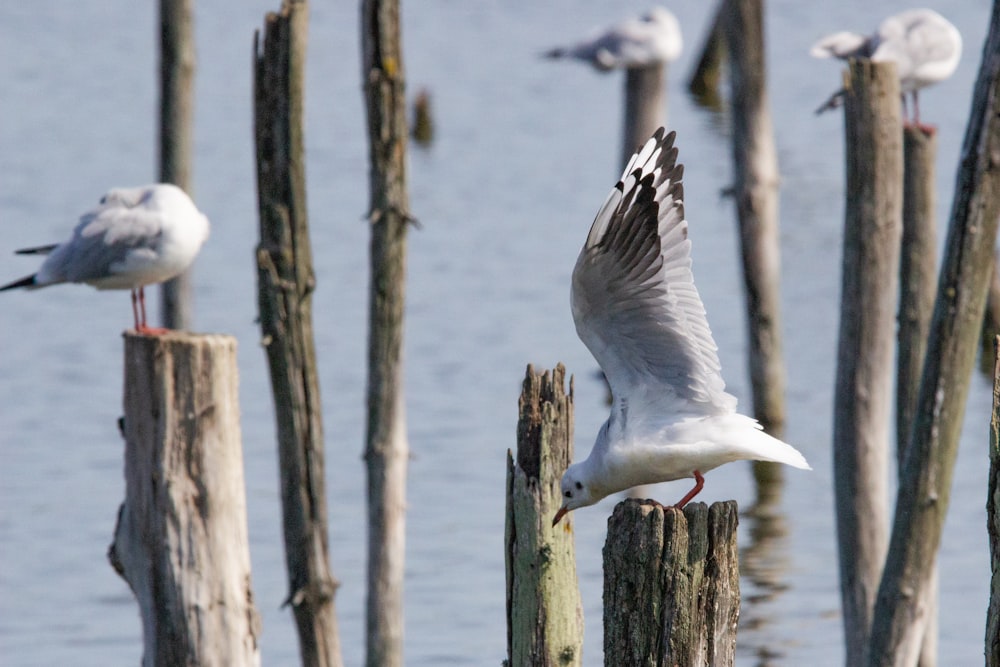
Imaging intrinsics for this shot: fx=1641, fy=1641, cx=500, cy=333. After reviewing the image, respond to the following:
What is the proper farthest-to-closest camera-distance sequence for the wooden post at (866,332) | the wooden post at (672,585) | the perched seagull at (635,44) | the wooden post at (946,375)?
the perched seagull at (635,44), the wooden post at (866,332), the wooden post at (946,375), the wooden post at (672,585)

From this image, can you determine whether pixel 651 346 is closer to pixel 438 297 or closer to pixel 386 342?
pixel 386 342

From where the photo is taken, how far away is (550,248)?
16.6 meters

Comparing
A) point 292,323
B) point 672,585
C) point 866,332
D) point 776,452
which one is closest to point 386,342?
point 292,323

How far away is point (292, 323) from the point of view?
6.24 metres

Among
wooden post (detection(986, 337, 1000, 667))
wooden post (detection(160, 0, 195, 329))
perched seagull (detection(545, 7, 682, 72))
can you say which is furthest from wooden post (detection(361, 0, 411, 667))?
perched seagull (detection(545, 7, 682, 72))

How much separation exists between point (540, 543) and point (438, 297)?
10.3 metres

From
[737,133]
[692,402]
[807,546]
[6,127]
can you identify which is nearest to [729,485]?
[807,546]

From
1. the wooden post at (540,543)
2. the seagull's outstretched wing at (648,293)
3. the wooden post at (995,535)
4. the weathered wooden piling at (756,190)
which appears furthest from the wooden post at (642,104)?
the wooden post at (995,535)

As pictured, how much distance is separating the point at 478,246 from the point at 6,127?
7.62 m

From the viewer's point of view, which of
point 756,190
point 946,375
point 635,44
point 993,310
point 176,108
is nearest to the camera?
point 946,375

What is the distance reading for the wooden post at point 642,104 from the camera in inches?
434

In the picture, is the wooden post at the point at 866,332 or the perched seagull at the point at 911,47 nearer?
the wooden post at the point at 866,332

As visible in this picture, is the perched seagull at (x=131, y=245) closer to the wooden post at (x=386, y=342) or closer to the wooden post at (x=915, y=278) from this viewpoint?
the wooden post at (x=386, y=342)

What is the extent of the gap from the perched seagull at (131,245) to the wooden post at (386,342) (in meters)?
0.76
